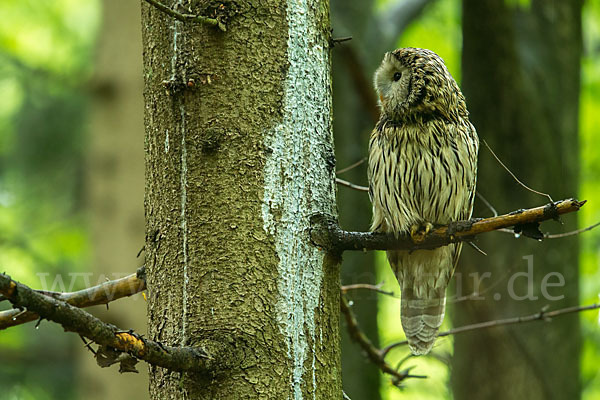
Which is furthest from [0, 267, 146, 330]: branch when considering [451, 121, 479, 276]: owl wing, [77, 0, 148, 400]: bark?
[77, 0, 148, 400]: bark

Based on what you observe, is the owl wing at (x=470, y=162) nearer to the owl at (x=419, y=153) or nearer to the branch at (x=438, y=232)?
the owl at (x=419, y=153)

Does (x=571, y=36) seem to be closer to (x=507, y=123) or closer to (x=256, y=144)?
(x=507, y=123)

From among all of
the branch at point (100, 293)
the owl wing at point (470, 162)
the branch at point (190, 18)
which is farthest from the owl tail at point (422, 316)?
the branch at point (190, 18)

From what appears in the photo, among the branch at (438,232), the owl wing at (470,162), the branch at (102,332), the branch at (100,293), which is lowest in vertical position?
the branch at (102,332)

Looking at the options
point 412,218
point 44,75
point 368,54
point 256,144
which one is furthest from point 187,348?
point 44,75

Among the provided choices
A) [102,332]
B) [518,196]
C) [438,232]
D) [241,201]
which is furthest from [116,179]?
[102,332]

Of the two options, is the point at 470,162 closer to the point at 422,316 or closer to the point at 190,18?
the point at 422,316

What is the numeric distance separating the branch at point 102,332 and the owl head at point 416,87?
156 cm

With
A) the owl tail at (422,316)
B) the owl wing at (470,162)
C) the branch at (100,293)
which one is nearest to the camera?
the branch at (100,293)

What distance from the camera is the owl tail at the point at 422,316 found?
331 centimetres

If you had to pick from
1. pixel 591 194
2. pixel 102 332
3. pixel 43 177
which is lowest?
pixel 102 332

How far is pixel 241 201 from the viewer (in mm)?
2129

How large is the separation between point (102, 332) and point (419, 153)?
1.84 m

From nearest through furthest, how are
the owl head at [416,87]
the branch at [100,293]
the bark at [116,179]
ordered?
1. the branch at [100,293]
2. the owl head at [416,87]
3. the bark at [116,179]
